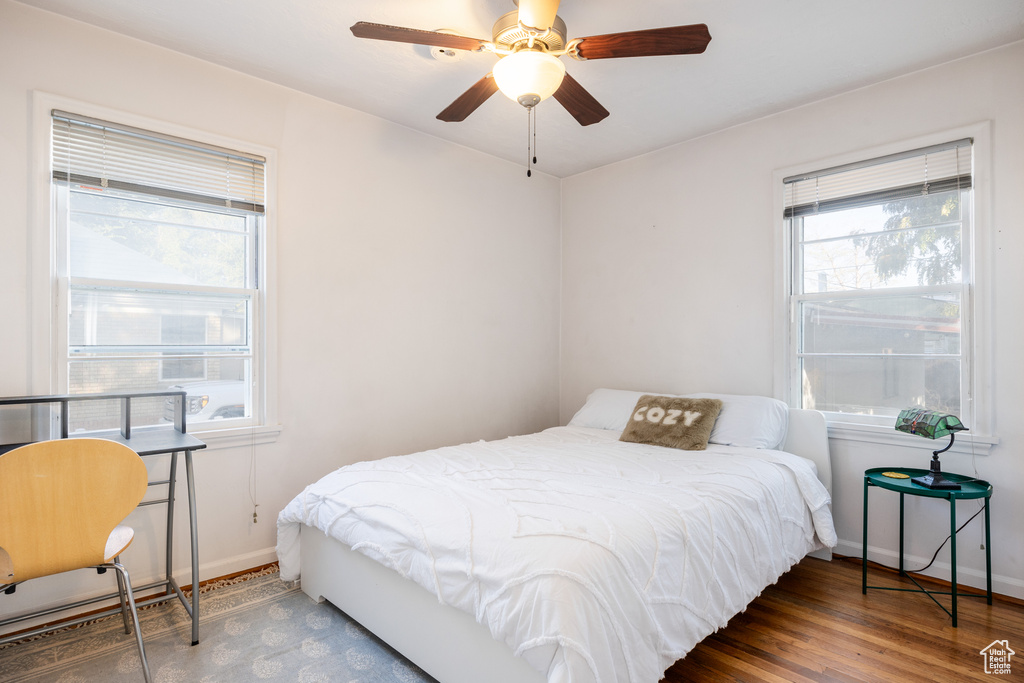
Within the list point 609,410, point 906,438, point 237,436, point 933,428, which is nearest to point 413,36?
point 237,436

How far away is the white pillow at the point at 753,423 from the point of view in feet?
9.50

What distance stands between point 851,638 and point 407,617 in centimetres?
176

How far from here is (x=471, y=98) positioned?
7.67 ft

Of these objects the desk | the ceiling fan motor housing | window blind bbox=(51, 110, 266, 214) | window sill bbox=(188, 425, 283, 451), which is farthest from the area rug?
the ceiling fan motor housing

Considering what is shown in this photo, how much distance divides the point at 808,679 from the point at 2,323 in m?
3.39

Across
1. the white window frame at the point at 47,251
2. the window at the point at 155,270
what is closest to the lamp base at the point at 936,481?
the window at the point at 155,270

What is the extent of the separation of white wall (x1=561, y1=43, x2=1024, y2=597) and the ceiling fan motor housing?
1.84 metres

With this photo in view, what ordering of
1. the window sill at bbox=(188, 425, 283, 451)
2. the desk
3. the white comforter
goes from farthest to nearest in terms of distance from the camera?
the window sill at bbox=(188, 425, 283, 451), the desk, the white comforter

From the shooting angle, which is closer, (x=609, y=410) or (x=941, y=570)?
(x=941, y=570)

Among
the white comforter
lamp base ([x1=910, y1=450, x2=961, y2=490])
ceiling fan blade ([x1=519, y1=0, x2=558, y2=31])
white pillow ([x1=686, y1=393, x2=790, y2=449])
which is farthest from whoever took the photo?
white pillow ([x1=686, y1=393, x2=790, y2=449])

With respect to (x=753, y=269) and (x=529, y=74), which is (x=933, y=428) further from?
(x=529, y=74)

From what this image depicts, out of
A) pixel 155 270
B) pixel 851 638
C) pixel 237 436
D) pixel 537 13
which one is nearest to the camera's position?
pixel 537 13

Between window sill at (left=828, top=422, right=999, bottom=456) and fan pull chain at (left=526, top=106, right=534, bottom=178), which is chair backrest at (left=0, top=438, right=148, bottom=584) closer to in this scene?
fan pull chain at (left=526, top=106, right=534, bottom=178)

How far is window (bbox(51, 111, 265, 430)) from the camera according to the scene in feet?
7.70
